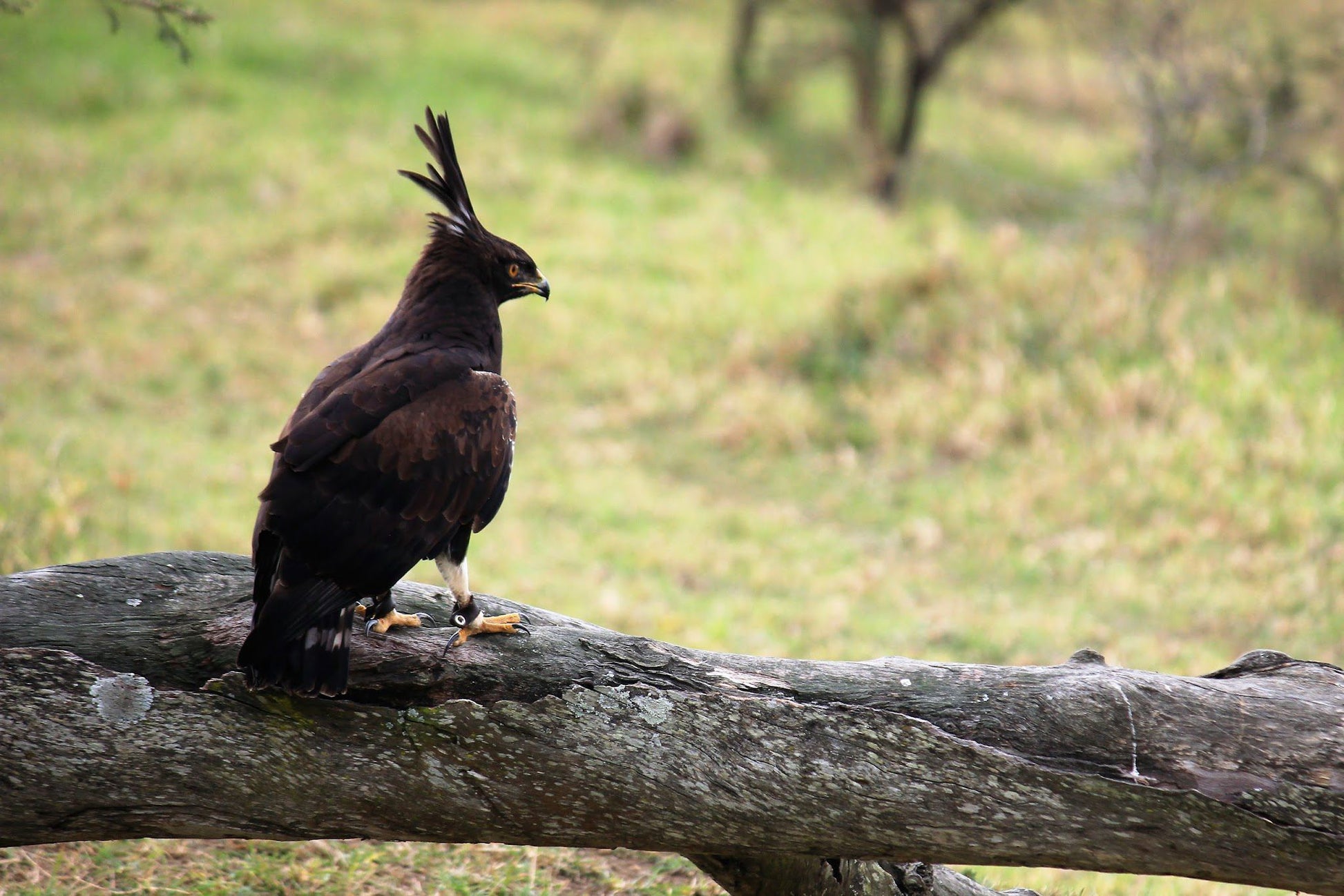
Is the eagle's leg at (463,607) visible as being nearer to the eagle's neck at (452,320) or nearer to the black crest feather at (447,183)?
the eagle's neck at (452,320)

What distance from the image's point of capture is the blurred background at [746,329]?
8.10 metres

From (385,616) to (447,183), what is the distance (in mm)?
1591

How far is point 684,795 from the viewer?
10.6 ft

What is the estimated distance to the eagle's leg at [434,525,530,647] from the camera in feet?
11.8

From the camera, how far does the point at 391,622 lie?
146 inches

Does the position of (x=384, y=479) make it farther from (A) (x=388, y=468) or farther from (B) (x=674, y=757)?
(B) (x=674, y=757)

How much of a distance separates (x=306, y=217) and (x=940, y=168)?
11.5 meters

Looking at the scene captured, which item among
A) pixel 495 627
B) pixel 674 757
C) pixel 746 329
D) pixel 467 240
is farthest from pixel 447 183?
pixel 746 329

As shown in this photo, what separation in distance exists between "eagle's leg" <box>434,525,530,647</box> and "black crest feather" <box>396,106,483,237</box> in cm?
122

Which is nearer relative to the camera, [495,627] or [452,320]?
[495,627]

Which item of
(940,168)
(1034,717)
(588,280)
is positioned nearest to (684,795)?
(1034,717)

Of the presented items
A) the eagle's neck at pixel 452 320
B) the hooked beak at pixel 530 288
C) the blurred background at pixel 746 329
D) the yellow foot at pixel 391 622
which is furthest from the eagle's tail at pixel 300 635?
the hooked beak at pixel 530 288

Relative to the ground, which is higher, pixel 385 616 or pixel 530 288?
pixel 530 288

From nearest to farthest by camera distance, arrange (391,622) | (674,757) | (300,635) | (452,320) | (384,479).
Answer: (300,635) → (674,757) → (384,479) → (391,622) → (452,320)
